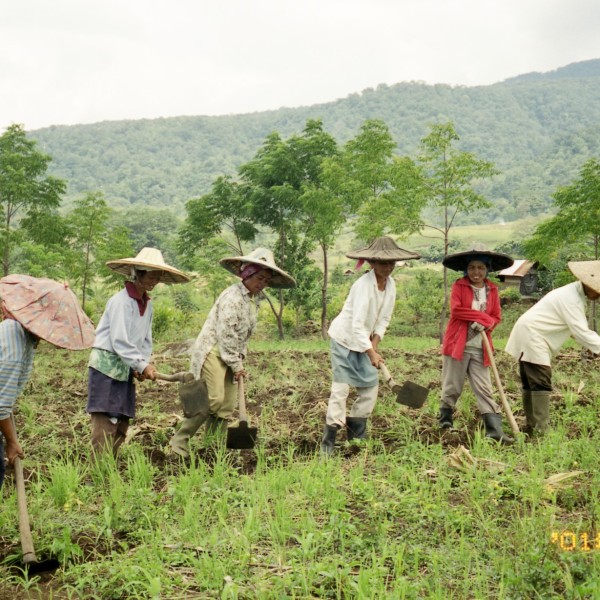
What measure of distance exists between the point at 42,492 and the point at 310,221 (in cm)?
1646

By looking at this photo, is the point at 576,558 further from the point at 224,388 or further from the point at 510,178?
the point at 510,178

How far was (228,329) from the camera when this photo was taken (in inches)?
191

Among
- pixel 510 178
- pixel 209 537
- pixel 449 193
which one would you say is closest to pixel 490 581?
pixel 209 537

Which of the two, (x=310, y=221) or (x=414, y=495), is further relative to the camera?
(x=310, y=221)

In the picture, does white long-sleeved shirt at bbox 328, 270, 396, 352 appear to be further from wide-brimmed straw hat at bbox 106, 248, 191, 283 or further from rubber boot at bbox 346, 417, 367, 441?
wide-brimmed straw hat at bbox 106, 248, 191, 283

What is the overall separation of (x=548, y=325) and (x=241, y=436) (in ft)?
8.80

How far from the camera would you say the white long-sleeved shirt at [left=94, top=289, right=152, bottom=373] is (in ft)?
14.2

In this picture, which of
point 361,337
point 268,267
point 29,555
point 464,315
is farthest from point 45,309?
point 464,315

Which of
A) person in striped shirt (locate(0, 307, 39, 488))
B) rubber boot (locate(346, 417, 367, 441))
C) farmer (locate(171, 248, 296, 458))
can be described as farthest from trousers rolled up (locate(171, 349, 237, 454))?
person in striped shirt (locate(0, 307, 39, 488))

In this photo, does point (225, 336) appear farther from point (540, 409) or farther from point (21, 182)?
point (21, 182)

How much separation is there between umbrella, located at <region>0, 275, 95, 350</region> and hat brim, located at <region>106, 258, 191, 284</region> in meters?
0.84

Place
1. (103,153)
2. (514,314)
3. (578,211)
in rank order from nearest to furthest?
(578,211) → (514,314) → (103,153)

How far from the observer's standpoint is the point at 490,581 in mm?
2885

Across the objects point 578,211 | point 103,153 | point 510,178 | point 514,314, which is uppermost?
point 103,153
